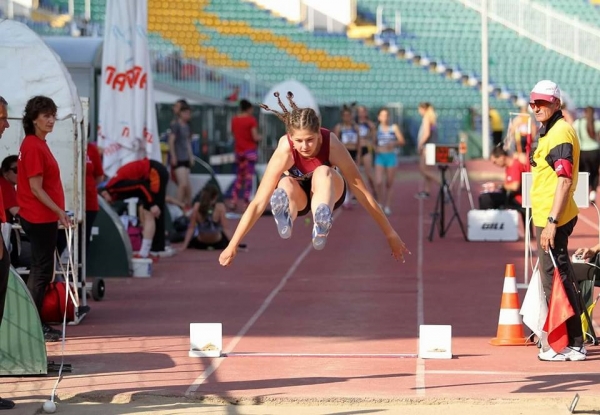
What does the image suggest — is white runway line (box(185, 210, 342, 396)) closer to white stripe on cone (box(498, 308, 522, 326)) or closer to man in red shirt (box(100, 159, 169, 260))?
man in red shirt (box(100, 159, 169, 260))

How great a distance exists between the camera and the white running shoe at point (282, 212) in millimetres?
8141

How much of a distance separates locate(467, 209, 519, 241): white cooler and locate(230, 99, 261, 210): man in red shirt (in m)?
6.00

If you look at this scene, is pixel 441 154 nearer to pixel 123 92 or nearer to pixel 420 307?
pixel 123 92

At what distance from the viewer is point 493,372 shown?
9133 millimetres

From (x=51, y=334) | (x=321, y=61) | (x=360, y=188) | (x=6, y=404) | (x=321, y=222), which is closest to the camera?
(x=6, y=404)

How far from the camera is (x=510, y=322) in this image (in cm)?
1034

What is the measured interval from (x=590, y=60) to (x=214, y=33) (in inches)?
511

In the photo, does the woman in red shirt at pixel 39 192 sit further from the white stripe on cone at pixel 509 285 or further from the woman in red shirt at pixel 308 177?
the white stripe on cone at pixel 509 285

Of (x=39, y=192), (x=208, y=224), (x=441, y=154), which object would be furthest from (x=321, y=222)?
(x=441, y=154)

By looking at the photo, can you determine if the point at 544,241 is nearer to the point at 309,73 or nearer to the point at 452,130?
the point at 452,130

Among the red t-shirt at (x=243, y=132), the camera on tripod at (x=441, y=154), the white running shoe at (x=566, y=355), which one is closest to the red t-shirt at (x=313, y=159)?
the white running shoe at (x=566, y=355)

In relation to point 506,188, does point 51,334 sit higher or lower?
lower

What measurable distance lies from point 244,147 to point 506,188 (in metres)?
6.87

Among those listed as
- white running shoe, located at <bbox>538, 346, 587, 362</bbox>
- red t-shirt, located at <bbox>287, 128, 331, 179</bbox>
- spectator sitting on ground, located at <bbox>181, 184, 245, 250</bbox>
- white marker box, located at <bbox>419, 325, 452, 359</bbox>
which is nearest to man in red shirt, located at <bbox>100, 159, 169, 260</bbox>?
spectator sitting on ground, located at <bbox>181, 184, 245, 250</bbox>
